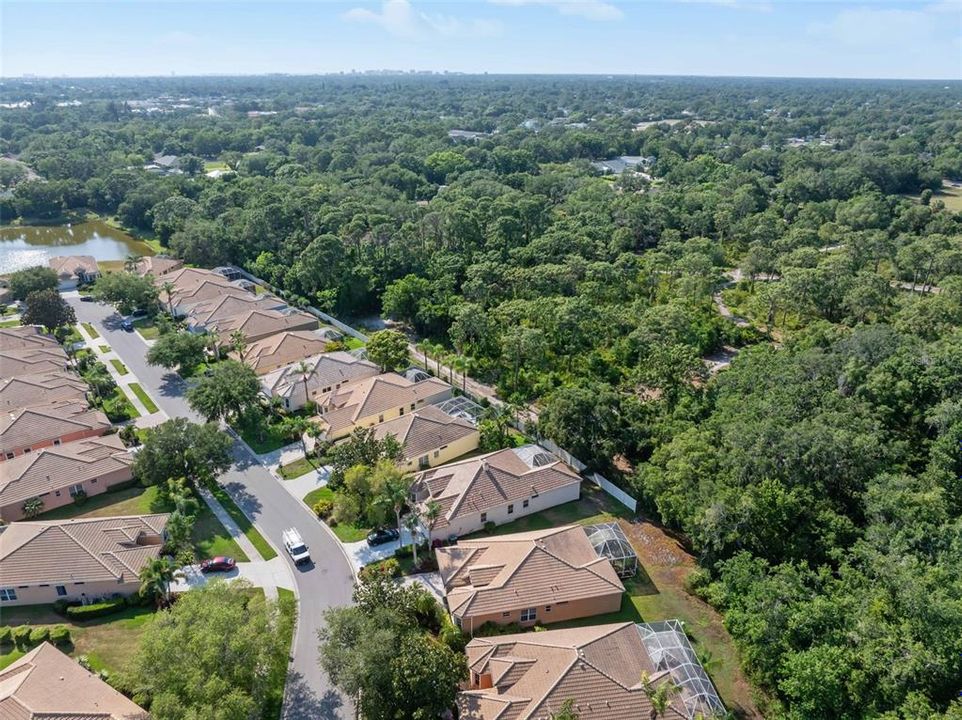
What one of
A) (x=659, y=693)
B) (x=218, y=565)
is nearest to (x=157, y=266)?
(x=218, y=565)

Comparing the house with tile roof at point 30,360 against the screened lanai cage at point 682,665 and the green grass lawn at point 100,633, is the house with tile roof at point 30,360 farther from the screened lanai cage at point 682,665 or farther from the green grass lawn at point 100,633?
the screened lanai cage at point 682,665

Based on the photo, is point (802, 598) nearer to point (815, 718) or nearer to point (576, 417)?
point (815, 718)

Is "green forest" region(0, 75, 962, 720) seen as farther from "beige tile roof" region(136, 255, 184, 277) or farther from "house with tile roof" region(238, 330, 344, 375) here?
"house with tile roof" region(238, 330, 344, 375)

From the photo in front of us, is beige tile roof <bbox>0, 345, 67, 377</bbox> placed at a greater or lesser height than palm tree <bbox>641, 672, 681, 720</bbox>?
lesser

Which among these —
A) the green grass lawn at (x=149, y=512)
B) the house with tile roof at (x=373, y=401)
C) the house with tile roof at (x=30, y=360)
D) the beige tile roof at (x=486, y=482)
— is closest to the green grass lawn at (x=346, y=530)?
the beige tile roof at (x=486, y=482)

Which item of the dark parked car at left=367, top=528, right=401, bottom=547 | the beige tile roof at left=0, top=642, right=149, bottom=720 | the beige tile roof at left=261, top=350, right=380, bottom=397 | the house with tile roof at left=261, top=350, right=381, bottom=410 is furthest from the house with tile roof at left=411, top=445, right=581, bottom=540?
the beige tile roof at left=0, top=642, right=149, bottom=720

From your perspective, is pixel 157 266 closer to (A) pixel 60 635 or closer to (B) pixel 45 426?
(B) pixel 45 426

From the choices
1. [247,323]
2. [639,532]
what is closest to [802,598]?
[639,532]
